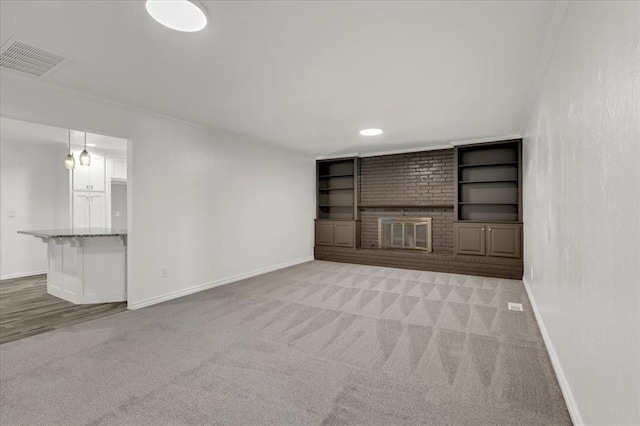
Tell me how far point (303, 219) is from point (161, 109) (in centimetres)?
375

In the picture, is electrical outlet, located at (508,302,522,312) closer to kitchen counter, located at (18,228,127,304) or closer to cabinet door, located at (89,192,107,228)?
kitchen counter, located at (18,228,127,304)

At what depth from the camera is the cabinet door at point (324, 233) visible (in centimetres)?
689

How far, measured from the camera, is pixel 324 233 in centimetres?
697

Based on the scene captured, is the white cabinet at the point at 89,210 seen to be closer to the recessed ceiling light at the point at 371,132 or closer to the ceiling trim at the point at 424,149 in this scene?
the ceiling trim at the point at 424,149

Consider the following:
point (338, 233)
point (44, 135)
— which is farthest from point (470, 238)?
point (44, 135)

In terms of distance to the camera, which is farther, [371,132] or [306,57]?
[371,132]

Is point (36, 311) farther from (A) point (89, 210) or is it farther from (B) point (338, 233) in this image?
(B) point (338, 233)

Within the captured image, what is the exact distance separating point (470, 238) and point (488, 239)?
0.28 meters

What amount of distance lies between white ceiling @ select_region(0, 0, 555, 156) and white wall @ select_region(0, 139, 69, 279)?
149 inches

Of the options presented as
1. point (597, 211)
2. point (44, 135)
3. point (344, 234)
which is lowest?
point (344, 234)

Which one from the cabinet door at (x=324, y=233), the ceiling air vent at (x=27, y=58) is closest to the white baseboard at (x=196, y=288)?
the cabinet door at (x=324, y=233)

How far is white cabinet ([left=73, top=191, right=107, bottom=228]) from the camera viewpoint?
5.89 m

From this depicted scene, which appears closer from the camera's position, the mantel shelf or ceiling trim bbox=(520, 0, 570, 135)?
ceiling trim bbox=(520, 0, 570, 135)

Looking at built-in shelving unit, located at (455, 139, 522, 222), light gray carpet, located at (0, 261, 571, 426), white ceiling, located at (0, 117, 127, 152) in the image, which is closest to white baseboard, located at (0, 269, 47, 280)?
white ceiling, located at (0, 117, 127, 152)
